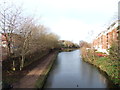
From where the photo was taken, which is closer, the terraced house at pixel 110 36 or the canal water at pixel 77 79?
→ the canal water at pixel 77 79

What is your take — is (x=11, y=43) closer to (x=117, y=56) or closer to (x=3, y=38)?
(x=3, y=38)

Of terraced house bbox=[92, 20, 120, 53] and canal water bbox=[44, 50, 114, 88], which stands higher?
terraced house bbox=[92, 20, 120, 53]

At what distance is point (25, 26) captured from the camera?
9.59 meters

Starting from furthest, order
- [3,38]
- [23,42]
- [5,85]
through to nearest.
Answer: [23,42] → [3,38] → [5,85]

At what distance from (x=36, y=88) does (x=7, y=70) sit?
365 cm

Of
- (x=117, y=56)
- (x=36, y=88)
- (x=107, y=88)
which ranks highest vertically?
(x=117, y=56)

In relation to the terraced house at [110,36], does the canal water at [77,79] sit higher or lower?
lower

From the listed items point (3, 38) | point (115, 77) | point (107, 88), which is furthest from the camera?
point (3, 38)

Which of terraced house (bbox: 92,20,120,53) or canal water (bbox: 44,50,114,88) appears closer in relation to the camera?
canal water (bbox: 44,50,114,88)

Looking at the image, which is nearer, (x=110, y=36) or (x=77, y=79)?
(x=110, y=36)

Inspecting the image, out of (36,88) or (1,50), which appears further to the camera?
(1,50)

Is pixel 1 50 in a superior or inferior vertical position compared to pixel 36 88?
superior

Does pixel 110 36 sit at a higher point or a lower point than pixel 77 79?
higher

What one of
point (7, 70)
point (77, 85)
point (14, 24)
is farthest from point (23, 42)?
point (77, 85)
